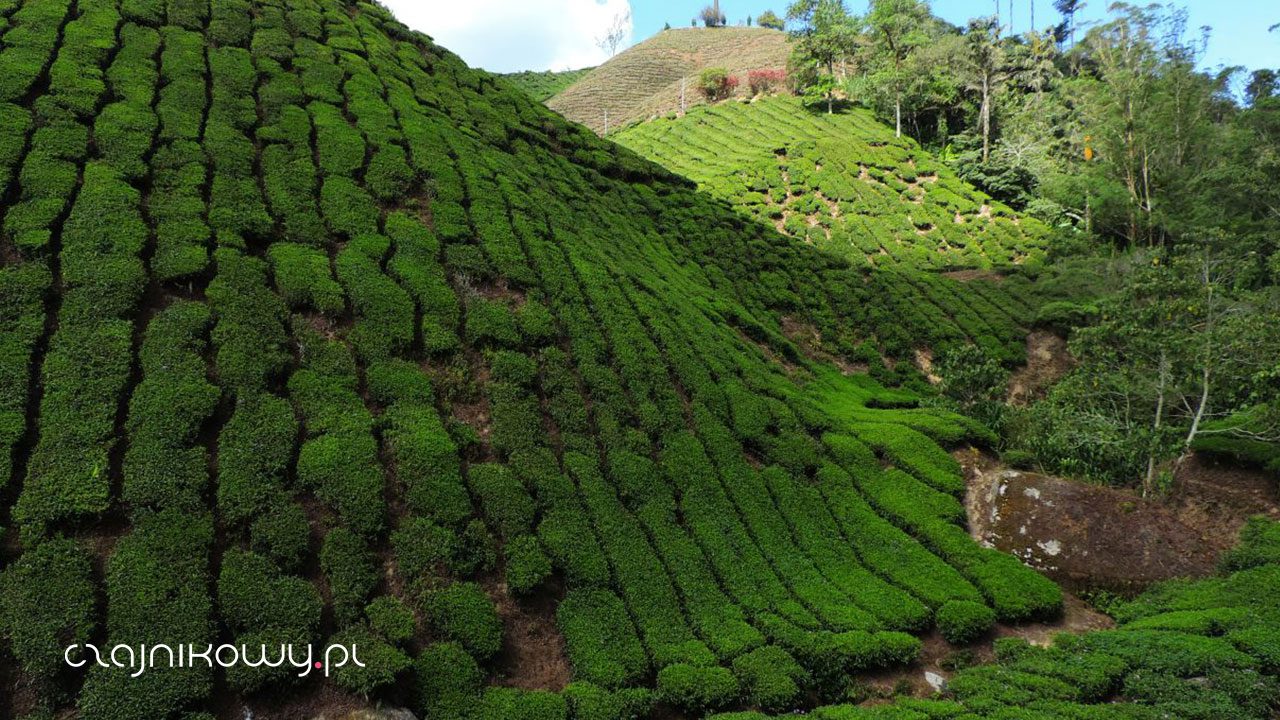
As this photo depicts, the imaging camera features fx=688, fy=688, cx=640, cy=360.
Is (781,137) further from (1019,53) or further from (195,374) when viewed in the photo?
(195,374)

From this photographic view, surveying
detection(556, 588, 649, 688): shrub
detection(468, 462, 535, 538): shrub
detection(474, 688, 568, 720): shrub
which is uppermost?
detection(468, 462, 535, 538): shrub

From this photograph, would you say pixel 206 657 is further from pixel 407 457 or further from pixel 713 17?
pixel 713 17

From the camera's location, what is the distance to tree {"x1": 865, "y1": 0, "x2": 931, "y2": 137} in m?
44.6

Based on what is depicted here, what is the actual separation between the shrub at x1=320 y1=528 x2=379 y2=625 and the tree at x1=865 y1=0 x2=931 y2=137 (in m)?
43.1

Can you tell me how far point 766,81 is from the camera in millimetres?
52281

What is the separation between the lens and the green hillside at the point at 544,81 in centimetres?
7814

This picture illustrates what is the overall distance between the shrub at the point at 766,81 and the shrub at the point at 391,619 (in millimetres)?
49812

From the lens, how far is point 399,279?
49.9 ft

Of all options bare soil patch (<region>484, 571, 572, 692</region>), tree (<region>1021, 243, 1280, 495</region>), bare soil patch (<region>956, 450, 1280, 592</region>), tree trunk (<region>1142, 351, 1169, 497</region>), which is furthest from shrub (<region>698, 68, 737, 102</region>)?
bare soil patch (<region>484, 571, 572, 692</region>)

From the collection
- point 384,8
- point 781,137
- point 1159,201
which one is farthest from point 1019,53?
point 384,8

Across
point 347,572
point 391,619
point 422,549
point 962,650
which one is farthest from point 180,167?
point 962,650

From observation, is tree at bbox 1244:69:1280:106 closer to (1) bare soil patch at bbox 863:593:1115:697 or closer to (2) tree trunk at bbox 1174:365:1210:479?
(2) tree trunk at bbox 1174:365:1210:479

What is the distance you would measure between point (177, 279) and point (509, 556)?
835cm

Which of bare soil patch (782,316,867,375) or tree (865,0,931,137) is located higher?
tree (865,0,931,137)
